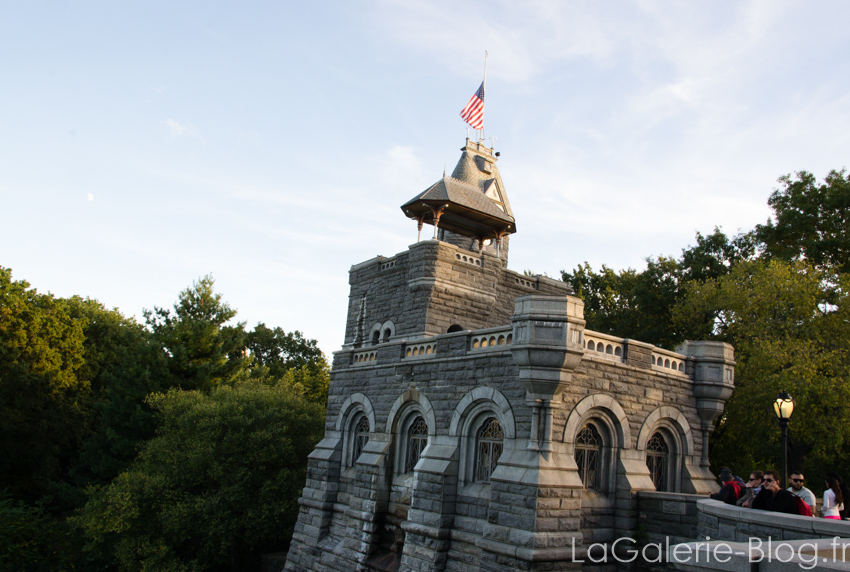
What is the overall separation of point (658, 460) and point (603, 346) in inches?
128

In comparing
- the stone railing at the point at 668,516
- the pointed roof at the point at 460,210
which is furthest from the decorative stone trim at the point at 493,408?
the pointed roof at the point at 460,210

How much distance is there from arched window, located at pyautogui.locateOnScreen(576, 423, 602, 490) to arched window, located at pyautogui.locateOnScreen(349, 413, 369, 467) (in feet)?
21.9

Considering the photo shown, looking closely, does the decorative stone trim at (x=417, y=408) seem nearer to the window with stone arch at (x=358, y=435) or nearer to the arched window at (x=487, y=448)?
the arched window at (x=487, y=448)

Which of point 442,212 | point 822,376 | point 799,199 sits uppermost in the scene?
point 799,199

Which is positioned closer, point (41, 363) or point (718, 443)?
point (718, 443)

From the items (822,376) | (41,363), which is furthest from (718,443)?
(41,363)

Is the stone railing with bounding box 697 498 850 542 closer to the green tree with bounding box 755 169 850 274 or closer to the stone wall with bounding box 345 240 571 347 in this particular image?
the stone wall with bounding box 345 240 571 347

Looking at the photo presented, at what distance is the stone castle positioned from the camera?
11406 millimetres

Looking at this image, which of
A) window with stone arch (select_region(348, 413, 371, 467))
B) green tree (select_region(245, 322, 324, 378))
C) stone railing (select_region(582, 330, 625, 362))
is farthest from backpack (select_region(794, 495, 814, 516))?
green tree (select_region(245, 322, 324, 378))

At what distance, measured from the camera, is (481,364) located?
13.2m

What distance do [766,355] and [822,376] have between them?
4.91 feet

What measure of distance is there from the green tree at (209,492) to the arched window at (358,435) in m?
3.30

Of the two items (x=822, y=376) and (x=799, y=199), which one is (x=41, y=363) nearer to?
(x=822, y=376)

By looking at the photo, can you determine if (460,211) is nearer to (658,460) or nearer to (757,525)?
(658,460)
